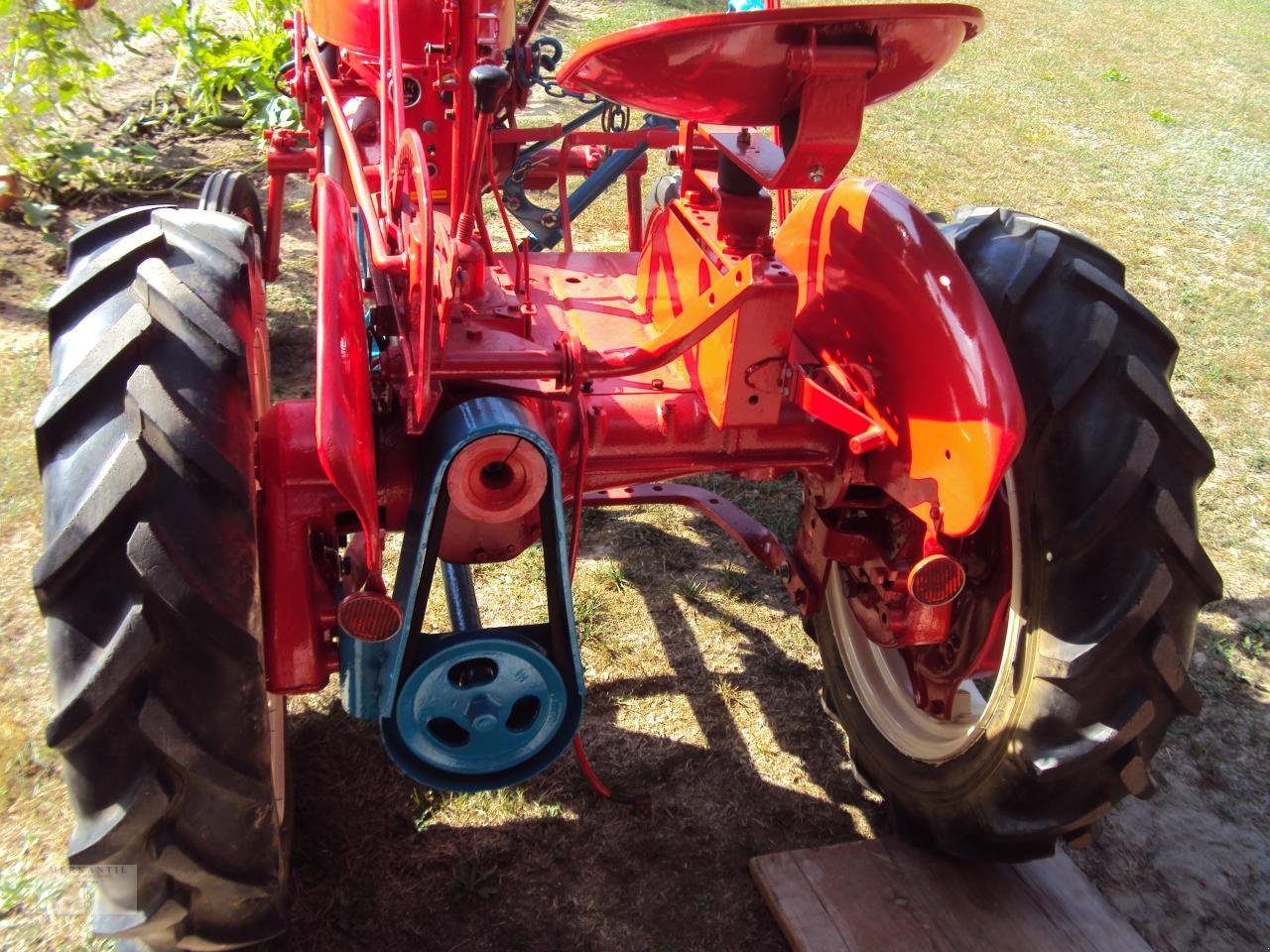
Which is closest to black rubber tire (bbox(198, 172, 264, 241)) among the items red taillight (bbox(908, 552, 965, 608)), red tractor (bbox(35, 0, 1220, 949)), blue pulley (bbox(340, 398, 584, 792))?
red tractor (bbox(35, 0, 1220, 949))

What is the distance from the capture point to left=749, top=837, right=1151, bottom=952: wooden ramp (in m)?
2.21

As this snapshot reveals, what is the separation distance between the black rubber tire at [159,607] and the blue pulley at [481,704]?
252mm

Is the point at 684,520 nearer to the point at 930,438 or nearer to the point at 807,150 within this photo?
the point at 930,438

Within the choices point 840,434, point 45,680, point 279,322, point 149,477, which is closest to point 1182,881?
point 840,434

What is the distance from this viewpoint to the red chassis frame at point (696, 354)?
1.58m

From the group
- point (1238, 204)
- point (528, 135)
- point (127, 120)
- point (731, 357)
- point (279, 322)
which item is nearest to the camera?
point (731, 357)

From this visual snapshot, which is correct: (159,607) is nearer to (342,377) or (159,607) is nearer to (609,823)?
(342,377)

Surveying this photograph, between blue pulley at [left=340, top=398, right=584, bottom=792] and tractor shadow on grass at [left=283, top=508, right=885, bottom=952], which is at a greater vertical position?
blue pulley at [left=340, top=398, right=584, bottom=792]

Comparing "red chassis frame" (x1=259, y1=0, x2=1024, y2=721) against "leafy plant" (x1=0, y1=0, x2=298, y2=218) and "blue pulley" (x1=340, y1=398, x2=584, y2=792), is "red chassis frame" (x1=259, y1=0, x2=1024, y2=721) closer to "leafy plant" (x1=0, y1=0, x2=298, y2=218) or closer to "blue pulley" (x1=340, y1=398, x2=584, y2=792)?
"blue pulley" (x1=340, y1=398, x2=584, y2=792)

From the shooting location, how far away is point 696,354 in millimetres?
2180

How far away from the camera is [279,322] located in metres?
4.42

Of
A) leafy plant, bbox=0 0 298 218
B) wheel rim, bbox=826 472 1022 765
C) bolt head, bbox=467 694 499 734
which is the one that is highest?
leafy plant, bbox=0 0 298 218

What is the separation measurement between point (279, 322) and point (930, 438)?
3349mm

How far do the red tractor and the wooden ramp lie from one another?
0.50 ft
